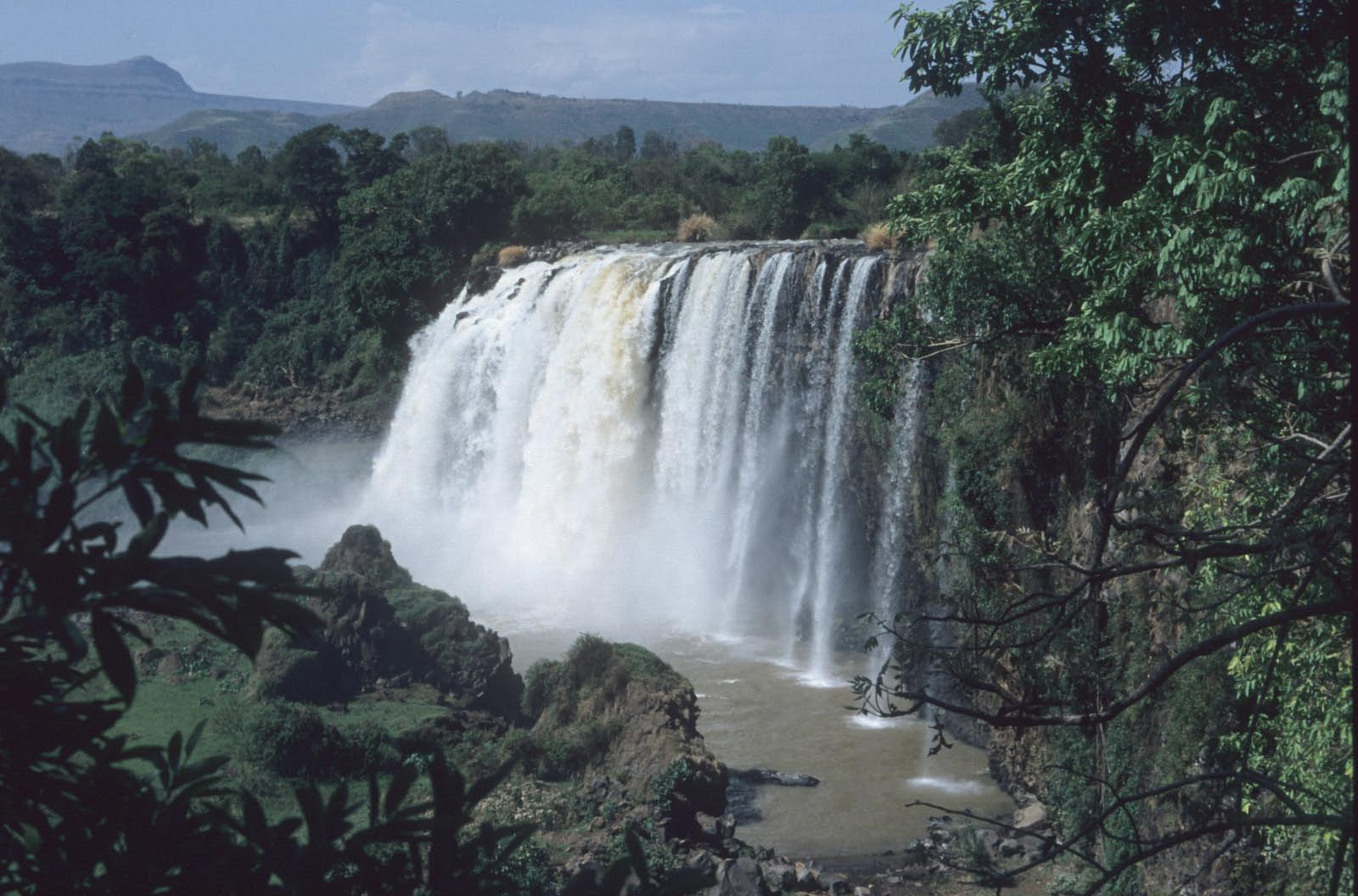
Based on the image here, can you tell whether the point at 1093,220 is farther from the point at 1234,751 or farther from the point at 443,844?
the point at 443,844

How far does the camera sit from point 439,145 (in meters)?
63.7

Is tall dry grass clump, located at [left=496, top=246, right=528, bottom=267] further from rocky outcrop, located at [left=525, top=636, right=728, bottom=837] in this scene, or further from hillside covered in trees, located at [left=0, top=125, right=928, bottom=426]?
rocky outcrop, located at [left=525, top=636, right=728, bottom=837]

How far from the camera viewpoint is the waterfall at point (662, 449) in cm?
2003

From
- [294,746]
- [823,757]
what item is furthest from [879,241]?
[294,746]

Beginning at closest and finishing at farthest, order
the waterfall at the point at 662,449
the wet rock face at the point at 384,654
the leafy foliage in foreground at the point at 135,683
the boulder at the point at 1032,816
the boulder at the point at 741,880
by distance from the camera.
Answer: the leafy foliage in foreground at the point at 135,683
the boulder at the point at 741,880
the boulder at the point at 1032,816
the wet rock face at the point at 384,654
the waterfall at the point at 662,449

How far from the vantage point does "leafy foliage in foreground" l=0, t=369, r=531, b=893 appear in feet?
7.43

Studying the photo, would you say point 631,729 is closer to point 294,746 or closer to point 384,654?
point 294,746

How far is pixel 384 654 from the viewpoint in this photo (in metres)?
18.3

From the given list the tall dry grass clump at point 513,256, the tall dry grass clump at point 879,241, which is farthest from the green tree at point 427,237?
the tall dry grass clump at point 879,241

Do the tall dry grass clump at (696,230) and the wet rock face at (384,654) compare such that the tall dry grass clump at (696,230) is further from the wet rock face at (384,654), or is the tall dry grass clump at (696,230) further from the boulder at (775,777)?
the boulder at (775,777)

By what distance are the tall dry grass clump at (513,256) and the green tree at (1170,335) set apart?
16.9 m

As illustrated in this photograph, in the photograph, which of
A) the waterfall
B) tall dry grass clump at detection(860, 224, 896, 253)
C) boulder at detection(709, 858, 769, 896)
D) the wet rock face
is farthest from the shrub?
tall dry grass clump at detection(860, 224, 896, 253)

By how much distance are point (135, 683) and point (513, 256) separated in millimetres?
28293

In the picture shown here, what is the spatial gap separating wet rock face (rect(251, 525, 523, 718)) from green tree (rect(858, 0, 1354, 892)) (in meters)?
7.22
